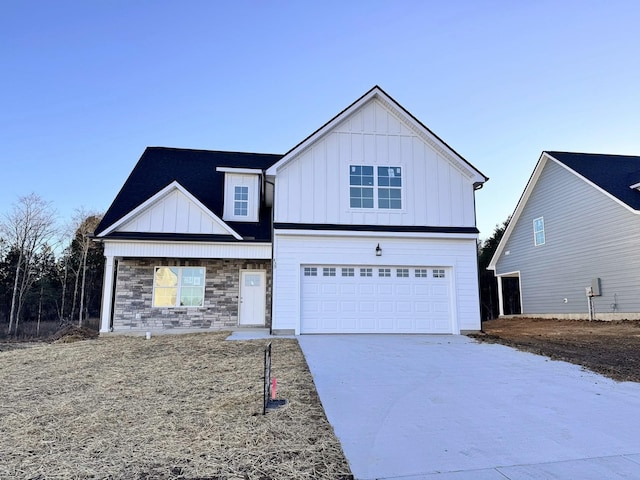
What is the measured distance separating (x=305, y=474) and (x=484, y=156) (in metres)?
19.5

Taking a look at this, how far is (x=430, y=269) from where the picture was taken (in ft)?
39.7

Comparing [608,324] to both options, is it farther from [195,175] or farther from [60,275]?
[60,275]

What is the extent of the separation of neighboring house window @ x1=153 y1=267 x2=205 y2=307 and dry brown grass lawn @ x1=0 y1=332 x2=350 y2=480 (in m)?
5.06

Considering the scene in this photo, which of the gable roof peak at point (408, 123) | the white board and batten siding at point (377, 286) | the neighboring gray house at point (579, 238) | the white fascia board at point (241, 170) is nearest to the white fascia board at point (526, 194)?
the neighboring gray house at point (579, 238)

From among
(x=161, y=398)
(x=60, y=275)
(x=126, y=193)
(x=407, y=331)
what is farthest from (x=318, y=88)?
(x=60, y=275)

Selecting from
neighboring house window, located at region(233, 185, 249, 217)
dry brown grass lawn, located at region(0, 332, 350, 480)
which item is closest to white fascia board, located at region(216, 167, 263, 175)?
neighboring house window, located at region(233, 185, 249, 217)

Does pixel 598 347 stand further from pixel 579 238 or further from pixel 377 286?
pixel 579 238

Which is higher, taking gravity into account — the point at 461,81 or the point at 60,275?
the point at 461,81

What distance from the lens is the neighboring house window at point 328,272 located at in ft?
38.6

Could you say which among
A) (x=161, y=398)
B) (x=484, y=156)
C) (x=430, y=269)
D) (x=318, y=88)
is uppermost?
(x=318, y=88)

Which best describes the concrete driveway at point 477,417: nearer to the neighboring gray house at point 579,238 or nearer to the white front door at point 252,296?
the white front door at point 252,296

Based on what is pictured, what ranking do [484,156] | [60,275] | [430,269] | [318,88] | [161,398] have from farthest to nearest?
[60,275], [484,156], [318,88], [430,269], [161,398]

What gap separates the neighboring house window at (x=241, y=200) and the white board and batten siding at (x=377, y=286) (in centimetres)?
339

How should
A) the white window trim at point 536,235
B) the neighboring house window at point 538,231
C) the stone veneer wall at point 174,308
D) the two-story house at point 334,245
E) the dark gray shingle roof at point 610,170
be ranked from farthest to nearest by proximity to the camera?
the neighboring house window at point 538,231
the white window trim at point 536,235
the dark gray shingle roof at point 610,170
the stone veneer wall at point 174,308
the two-story house at point 334,245
